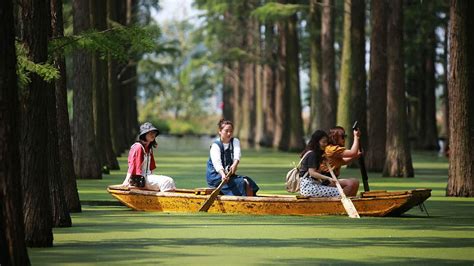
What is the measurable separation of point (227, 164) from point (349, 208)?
105 inches

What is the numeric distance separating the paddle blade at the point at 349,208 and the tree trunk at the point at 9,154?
339 inches

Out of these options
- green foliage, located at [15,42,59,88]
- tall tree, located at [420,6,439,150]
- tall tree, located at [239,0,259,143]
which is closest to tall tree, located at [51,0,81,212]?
green foliage, located at [15,42,59,88]

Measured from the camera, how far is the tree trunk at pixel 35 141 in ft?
50.1

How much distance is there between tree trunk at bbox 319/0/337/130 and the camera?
48406 millimetres

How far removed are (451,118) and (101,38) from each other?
10.3 meters

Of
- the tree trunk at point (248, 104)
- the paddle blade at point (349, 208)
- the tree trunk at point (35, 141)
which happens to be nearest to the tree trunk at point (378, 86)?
the paddle blade at point (349, 208)

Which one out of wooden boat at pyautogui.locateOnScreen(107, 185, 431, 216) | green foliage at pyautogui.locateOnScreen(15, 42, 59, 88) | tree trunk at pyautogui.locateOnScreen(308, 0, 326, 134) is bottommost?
wooden boat at pyautogui.locateOnScreen(107, 185, 431, 216)

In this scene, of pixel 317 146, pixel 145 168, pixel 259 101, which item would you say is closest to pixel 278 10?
pixel 145 168

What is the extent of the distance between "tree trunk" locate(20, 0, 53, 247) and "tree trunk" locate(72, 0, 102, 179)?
16.2 meters

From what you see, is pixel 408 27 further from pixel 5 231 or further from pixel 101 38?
pixel 5 231

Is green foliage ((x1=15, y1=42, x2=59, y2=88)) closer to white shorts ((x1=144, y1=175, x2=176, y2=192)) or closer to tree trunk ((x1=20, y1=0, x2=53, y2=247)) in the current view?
tree trunk ((x1=20, y1=0, x2=53, y2=247))

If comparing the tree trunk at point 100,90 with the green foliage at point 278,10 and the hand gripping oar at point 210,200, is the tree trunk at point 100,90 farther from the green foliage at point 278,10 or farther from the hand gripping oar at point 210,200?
the hand gripping oar at point 210,200

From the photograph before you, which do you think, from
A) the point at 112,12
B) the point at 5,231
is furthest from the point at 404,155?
the point at 5,231

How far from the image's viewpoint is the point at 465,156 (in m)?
25.9
